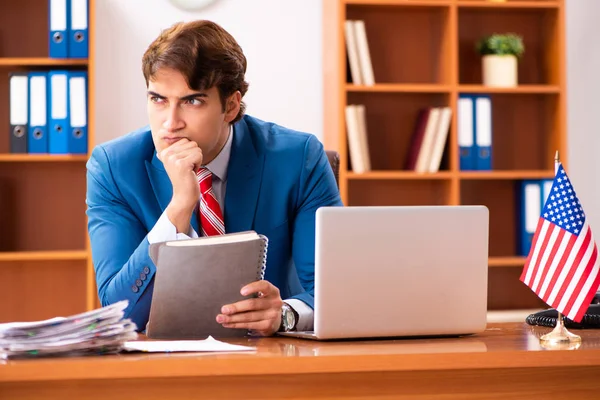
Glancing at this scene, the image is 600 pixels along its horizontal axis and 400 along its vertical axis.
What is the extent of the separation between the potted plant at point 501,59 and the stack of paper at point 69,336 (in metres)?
2.88

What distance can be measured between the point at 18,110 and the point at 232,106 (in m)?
1.68

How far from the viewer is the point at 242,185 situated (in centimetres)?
218

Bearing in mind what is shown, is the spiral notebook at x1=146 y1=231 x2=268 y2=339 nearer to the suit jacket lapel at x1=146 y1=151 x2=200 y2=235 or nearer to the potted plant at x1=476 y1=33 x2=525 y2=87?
the suit jacket lapel at x1=146 y1=151 x2=200 y2=235

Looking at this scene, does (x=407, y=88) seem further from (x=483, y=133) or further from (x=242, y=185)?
(x=242, y=185)

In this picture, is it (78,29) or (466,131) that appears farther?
(466,131)

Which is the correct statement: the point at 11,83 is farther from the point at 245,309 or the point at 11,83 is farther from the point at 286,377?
the point at 286,377

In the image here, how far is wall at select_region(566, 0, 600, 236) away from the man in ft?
7.71

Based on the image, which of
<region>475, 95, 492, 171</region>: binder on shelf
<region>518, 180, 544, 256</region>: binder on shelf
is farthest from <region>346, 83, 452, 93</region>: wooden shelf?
<region>518, 180, 544, 256</region>: binder on shelf

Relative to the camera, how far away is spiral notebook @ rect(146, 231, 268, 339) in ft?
5.29

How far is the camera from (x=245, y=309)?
5.49 feet

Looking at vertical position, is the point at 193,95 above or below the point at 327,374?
above

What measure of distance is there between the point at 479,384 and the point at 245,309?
1.56 ft

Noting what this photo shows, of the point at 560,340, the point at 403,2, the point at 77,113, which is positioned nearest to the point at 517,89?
the point at 403,2

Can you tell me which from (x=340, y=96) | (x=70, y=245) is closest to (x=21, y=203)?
(x=70, y=245)
